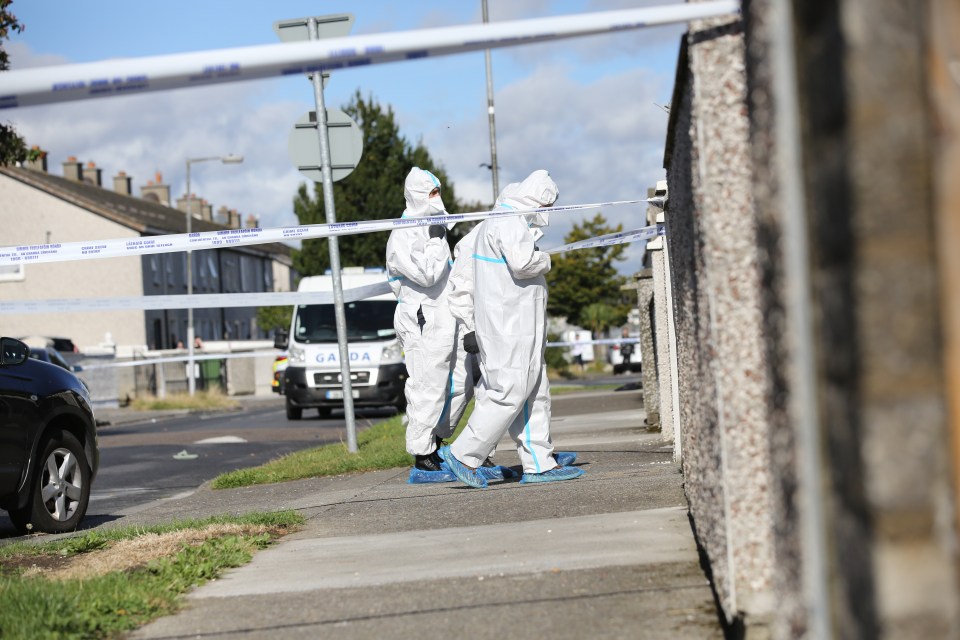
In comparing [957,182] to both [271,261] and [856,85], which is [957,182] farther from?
[271,261]

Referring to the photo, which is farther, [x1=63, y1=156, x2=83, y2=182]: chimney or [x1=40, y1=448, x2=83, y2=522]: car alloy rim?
[x1=63, y1=156, x2=83, y2=182]: chimney

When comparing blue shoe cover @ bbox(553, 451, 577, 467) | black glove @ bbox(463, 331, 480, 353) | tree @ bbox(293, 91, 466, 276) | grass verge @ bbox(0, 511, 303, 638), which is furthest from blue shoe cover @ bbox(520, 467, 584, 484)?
tree @ bbox(293, 91, 466, 276)

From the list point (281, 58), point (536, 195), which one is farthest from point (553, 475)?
point (281, 58)

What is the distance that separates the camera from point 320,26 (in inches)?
464

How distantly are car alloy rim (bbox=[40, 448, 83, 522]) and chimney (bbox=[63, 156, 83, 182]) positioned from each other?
6696cm

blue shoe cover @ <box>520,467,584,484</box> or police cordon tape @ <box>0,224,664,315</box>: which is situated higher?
police cordon tape @ <box>0,224,664,315</box>

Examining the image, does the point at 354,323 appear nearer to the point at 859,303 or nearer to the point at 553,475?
the point at 553,475

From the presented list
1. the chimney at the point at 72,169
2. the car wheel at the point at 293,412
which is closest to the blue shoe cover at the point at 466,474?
the car wheel at the point at 293,412

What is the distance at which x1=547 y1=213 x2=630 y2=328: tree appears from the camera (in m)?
55.0

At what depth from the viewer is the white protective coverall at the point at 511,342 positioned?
25.3ft

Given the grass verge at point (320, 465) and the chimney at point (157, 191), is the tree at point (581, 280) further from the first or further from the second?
the grass verge at point (320, 465)

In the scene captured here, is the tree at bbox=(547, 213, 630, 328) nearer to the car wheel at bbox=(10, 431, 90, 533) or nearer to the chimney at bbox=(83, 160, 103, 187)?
the chimney at bbox=(83, 160, 103, 187)

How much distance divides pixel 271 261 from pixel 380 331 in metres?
66.4

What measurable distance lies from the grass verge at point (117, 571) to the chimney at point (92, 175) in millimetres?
70627
